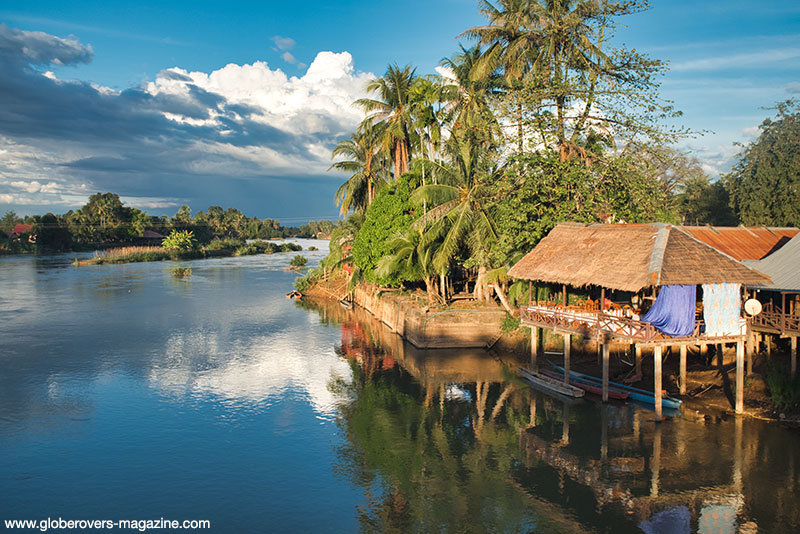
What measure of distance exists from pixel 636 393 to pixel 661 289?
4023 millimetres

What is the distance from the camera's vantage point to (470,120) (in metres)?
32.9

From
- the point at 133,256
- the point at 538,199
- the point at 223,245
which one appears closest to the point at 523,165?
the point at 538,199

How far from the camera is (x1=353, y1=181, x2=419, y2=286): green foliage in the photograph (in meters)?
32.8

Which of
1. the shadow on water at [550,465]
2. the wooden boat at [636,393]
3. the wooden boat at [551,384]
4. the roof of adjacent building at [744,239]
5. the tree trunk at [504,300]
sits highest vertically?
the roof of adjacent building at [744,239]

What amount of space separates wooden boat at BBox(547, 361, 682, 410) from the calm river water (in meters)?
0.62

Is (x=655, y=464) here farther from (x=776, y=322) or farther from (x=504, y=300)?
(x=504, y=300)

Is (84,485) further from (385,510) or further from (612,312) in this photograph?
(612,312)

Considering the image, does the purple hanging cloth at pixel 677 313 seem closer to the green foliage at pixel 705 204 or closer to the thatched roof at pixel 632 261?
the thatched roof at pixel 632 261

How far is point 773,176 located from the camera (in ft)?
112

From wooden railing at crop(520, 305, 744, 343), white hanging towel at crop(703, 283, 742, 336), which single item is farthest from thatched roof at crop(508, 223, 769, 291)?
wooden railing at crop(520, 305, 744, 343)

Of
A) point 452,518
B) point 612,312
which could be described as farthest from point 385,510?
point 612,312

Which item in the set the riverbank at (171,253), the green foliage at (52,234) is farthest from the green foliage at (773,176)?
the green foliage at (52,234)

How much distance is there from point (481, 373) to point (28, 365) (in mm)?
20048

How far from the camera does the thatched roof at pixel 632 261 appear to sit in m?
18.1
